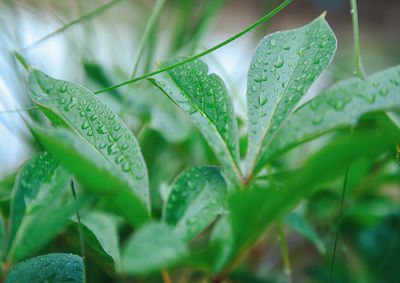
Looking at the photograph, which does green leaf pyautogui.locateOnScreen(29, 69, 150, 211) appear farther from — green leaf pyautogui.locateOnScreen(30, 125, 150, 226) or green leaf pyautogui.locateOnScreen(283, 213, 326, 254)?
green leaf pyautogui.locateOnScreen(283, 213, 326, 254)

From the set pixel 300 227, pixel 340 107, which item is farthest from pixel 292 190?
pixel 300 227

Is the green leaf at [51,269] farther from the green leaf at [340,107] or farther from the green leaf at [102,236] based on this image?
the green leaf at [340,107]

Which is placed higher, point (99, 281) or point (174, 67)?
point (174, 67)

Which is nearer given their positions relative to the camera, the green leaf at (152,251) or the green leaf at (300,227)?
the green leaf at (152,251)

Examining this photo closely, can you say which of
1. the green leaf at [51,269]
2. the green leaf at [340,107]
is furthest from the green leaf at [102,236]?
the green leaf at [340,107]

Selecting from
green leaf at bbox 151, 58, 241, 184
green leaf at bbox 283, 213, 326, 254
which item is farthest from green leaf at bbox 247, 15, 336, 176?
green leaf at bbox 283, 213, 326, 254

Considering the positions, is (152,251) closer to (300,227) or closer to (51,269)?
(51,269)

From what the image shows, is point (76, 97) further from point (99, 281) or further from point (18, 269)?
point (99, 281)

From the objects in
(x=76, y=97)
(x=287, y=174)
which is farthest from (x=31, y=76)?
A: (x=287, y=174)
